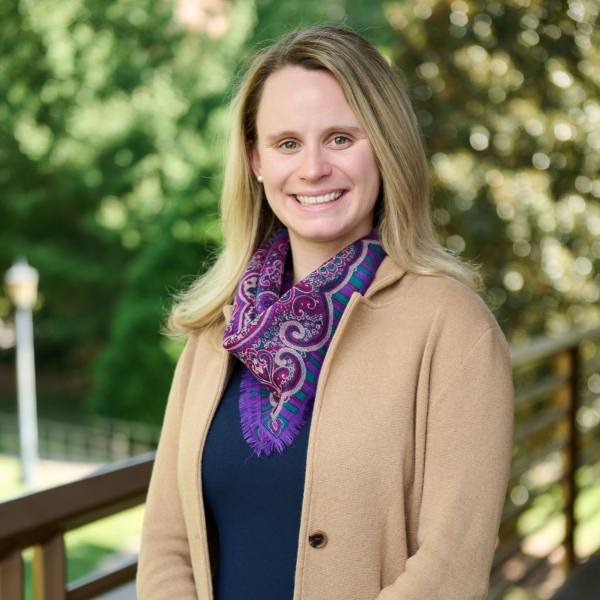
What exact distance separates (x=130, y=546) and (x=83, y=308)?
9.73 meters

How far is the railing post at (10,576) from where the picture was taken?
64.6 inches

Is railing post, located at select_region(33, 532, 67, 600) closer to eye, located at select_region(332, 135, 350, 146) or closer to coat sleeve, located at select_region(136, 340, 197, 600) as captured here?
coat sleeve, located at select_region(136, 340, 197, 600)

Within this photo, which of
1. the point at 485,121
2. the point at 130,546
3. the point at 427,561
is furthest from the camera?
the point at 130,546

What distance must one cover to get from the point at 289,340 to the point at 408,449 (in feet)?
0.95

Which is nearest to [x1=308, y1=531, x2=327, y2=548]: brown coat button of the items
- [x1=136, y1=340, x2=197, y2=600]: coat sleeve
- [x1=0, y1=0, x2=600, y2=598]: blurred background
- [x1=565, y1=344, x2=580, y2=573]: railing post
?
[x1=136, y1=340, x2=197, y2=600]: coat sleeve

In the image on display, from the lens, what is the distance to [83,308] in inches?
834

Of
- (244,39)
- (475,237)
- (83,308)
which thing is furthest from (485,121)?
(83,308)

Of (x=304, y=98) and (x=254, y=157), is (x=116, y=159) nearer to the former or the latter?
(x=254, y=157)

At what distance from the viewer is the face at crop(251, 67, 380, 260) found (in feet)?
5.03

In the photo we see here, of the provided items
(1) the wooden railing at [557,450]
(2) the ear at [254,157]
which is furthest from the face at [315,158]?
(1) the wooden railing at [557,450]

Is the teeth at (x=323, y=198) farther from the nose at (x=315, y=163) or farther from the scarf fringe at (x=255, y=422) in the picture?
the scarf fringe at (x=255, y=422)

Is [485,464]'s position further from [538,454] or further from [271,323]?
[538,454]

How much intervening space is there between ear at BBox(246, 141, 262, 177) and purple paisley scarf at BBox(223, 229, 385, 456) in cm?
28

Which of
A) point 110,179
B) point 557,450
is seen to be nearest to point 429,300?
point 557,450
